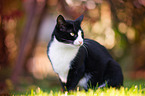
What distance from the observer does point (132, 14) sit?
5.00m

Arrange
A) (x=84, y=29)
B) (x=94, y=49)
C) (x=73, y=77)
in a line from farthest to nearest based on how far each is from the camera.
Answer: (x=84, y=29)
(x=94, y=49)
(x=73, y=77)

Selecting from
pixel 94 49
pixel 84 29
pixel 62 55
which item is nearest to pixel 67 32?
pixel 62 55

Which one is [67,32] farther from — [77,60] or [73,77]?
[73,77]

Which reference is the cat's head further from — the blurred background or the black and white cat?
the blurred background

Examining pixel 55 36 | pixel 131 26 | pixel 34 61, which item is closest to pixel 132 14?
pixel 131 26

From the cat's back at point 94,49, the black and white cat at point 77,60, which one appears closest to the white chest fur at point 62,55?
the black and white cat at point 77,60

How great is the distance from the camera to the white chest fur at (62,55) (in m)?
2.83

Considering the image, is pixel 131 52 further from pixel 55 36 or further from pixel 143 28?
pixel 55 36

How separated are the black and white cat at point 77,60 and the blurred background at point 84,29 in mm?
1725

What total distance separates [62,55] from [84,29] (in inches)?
118

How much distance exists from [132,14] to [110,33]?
91 cm

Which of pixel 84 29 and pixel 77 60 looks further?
pixel 84 29

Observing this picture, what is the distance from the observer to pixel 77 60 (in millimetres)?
2869

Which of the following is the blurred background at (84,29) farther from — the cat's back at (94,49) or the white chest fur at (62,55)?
the white chest fur at (62,55)
